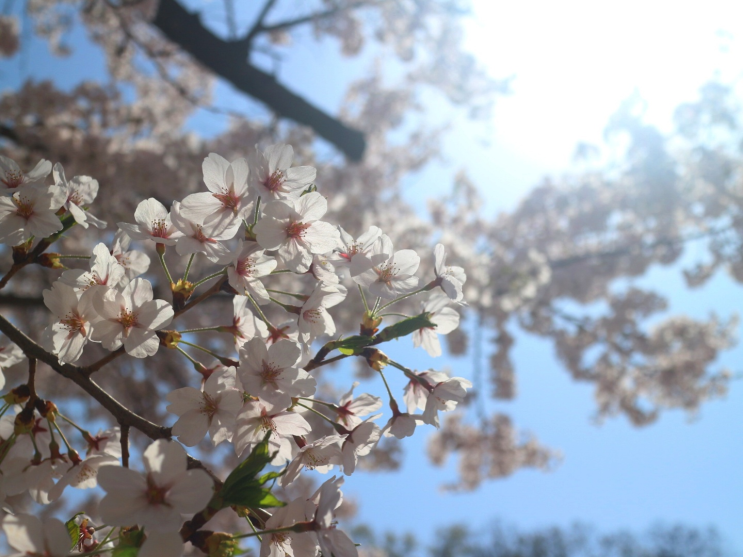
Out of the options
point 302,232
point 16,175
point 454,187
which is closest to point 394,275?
point 302,232

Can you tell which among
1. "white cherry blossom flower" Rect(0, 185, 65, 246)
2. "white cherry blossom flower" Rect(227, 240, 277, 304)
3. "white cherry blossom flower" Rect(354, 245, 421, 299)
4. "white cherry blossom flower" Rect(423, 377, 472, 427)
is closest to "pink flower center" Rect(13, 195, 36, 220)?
"white cherry blossom flower" Rect(0, 185, 65, 246)

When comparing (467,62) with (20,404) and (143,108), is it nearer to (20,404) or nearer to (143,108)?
(143,108)

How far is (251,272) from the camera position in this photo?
843mm

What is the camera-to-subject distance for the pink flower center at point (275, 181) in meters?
0.88

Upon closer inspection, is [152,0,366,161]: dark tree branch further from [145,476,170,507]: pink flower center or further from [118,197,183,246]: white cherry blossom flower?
[145,476,170,507]: pink flower center

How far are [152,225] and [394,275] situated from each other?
0.49 metres

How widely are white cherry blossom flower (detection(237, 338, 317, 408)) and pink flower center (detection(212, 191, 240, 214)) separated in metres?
0.26

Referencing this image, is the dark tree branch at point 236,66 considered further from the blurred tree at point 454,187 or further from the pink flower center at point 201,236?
the pink flower center at point 201,236

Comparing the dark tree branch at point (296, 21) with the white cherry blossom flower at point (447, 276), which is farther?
the dark tree branch at point (296, 21)

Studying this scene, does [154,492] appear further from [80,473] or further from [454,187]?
[454,187]

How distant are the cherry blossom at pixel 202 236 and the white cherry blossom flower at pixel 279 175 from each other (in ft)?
0.28

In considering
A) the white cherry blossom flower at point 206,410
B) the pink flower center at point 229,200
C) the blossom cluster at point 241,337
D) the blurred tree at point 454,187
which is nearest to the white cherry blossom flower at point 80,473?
the blossom cluster at point 241,337

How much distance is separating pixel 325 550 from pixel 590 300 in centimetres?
791

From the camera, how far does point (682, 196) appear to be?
23.3ft
